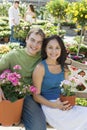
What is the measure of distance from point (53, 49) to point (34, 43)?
0.19 m

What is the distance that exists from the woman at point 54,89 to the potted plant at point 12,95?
21cm

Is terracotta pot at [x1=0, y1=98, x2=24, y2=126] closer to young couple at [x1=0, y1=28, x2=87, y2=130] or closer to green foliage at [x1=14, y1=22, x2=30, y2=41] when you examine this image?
young couple at [x1=0, y1=28, x2=87, y2=130]

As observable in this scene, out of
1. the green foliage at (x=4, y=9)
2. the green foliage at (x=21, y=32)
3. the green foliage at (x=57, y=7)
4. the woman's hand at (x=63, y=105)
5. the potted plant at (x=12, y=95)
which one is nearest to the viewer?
the potted plant at (x=12, y=95)

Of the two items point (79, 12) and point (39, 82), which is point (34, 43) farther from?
point (79, 12)

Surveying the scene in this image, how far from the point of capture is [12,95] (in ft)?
9.57

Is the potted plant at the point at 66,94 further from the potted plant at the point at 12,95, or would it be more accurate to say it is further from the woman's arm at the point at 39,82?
the potted plant at the point at 12,95

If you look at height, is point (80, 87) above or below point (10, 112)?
below

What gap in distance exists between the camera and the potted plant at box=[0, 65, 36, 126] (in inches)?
115

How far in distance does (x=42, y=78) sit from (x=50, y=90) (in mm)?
155

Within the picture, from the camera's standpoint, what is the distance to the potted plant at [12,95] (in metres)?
2.91

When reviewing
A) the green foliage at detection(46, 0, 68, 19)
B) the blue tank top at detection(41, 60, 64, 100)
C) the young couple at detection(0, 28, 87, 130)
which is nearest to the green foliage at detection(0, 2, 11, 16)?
the green foliage at detection(46, 0, 68, 19)

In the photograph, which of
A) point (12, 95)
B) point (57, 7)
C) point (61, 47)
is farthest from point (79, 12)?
point (12, 95)

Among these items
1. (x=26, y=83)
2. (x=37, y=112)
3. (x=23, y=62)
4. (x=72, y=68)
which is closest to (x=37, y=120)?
(x=37, y=112)

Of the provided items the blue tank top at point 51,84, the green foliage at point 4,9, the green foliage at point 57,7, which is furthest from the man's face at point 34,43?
the green foliage at point 4,9
